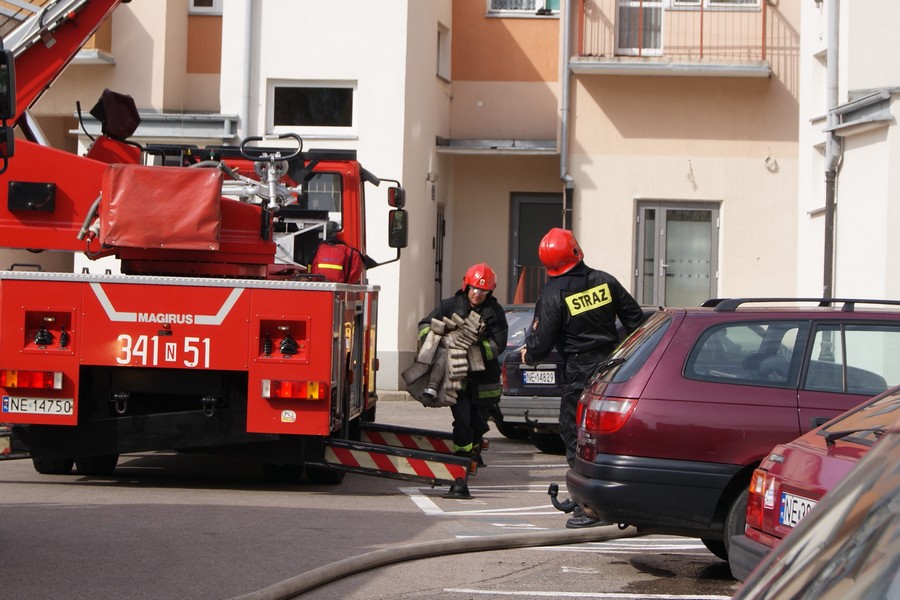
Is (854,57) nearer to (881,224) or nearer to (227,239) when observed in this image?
(881,224)

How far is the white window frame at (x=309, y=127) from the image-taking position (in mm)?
21188

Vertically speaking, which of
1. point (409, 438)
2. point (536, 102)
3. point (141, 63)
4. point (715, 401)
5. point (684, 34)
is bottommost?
point (409, 438)

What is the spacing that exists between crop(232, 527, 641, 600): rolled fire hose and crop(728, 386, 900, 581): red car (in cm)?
223

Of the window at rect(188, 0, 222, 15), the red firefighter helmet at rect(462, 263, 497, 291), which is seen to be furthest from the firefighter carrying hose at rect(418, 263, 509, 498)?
the window at rect(188, 0, 222, 15)

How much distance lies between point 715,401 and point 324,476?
505cm

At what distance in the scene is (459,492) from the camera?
1062 cm

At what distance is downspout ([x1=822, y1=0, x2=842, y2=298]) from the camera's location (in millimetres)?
18062

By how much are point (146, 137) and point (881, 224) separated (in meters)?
12.0

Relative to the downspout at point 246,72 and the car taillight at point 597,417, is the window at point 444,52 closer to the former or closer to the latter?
the downspout at point 246,72

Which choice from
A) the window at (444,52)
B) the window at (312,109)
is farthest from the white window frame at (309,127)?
the window at (444,52)

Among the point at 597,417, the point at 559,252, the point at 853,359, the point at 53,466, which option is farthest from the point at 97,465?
the point at 853,359

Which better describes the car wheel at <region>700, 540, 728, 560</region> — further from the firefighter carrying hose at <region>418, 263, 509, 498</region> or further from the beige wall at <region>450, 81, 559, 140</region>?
the beige wall at <region>450, 81, 559, 140</region>

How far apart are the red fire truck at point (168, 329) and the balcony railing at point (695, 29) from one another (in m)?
12.3

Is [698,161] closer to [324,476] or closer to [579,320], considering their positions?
[324,476]
